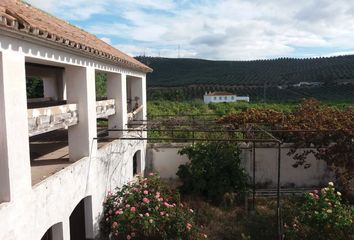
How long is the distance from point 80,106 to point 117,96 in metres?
3.71

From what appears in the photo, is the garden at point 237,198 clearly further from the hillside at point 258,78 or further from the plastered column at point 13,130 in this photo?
the hillside at point 258,78

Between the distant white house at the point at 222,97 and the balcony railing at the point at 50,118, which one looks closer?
the balcony railing at the point at 50,118

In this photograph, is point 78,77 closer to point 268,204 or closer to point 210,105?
point 268,204

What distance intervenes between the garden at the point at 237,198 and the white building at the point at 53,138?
3.33 feet

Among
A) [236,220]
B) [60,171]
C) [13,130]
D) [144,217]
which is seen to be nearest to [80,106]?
[60,171]

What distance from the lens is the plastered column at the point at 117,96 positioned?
12141mm

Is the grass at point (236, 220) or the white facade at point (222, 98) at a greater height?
the white facade at point (222, 98)

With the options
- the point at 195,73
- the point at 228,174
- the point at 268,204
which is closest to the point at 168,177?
the point at 228,174

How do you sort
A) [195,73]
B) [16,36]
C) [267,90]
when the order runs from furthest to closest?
[195,73]
[267,90]
[16,36]

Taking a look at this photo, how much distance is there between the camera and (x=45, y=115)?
274 inches

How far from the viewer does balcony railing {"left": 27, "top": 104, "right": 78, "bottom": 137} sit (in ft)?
21.0

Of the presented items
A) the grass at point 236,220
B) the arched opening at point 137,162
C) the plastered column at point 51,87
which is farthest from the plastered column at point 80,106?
the plastered column at point 51,87

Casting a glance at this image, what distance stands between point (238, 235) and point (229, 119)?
7354 millimetres

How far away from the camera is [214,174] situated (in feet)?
46.5
